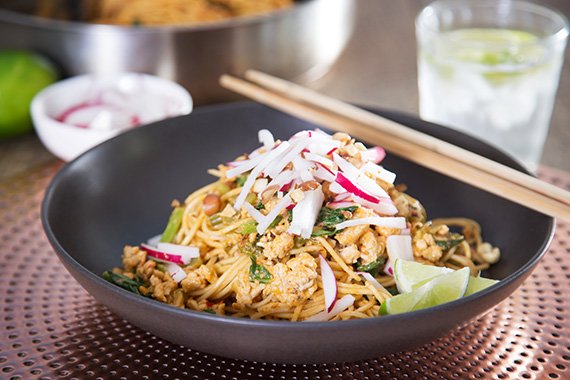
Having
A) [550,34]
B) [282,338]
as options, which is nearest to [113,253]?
[282,338]

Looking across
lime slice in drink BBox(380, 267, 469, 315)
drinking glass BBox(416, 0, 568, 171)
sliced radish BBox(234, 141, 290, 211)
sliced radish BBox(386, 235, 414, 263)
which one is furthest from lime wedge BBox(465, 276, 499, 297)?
drinking glass BBox(416, 0, 568, 171)

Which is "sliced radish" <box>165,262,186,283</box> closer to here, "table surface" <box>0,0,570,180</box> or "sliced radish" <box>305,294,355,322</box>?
"sliced radish" <box>305,294,355,322</box>

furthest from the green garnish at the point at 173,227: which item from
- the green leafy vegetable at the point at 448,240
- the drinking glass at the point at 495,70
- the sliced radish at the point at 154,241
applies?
the drinking glass at the point at 495,70

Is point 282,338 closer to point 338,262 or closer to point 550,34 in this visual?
point 338,262

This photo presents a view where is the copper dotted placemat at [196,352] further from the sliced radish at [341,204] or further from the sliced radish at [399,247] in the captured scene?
the sliced radish at [341,204]

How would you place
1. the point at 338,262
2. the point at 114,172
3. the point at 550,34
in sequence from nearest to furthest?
the point at 338,262
the point at 114,172
the point at 550,34

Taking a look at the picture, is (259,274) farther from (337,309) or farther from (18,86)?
(18,86)
